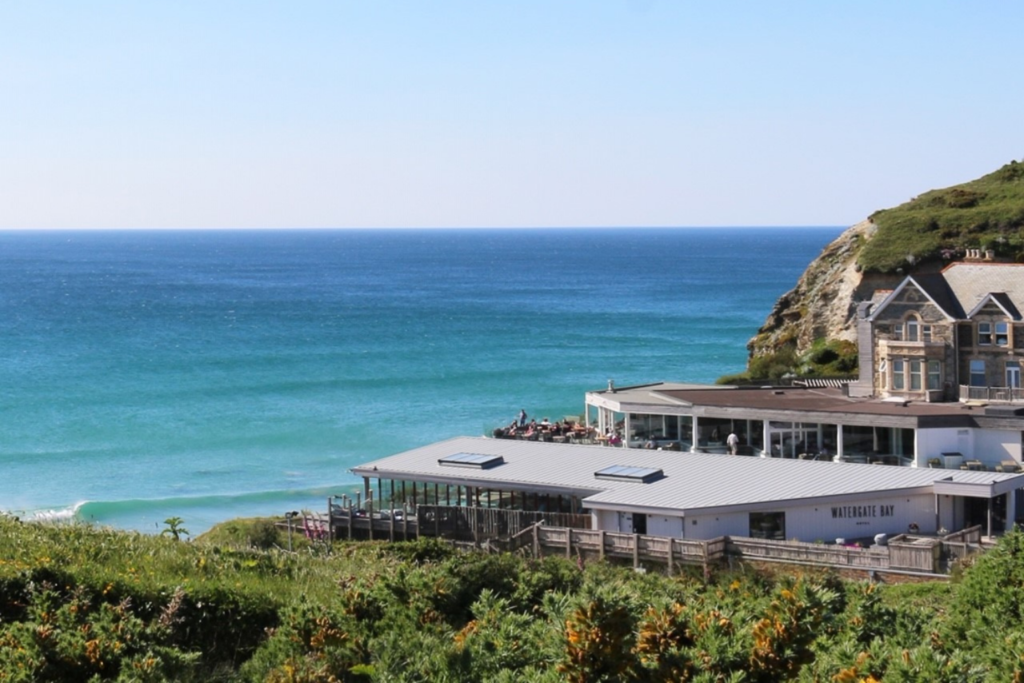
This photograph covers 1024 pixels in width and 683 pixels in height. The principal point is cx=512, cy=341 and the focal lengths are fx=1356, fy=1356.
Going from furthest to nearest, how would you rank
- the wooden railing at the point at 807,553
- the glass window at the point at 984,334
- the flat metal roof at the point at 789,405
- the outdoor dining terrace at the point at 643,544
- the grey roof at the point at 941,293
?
the grey roof at the point at 941,293 → the glass window at the point at 984,334 → the flat metal roof at the point at 789,405 → the wooden railing at the point at 807,553 → the outdoor dining terrace at the point at 643,544

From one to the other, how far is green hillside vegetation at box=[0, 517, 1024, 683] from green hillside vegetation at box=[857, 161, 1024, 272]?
5169 centimetres

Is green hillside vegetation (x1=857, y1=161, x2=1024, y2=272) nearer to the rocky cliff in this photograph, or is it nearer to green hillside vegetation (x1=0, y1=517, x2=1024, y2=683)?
the rocky cliff

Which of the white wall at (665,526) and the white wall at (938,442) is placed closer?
the white wall at (665,526)

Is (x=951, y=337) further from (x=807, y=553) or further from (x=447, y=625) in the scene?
(x=447, y=625)

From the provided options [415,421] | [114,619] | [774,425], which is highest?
[114,619]

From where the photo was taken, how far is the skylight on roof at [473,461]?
3922 centimetres

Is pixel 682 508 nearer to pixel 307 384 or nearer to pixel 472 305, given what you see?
pixel 307 384

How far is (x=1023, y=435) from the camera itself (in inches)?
1521

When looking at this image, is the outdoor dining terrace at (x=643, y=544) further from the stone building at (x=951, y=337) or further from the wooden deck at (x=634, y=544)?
the stone building at (x=951, y=337)

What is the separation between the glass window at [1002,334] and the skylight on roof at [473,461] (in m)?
15.8

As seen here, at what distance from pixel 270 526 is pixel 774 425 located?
1566 cm

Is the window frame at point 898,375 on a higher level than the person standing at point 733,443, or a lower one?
higher

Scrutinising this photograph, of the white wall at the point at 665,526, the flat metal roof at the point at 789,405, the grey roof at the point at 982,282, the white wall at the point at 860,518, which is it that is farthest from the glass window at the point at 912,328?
the white wall at the point at 665,526

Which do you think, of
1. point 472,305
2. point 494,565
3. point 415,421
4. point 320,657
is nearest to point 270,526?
point 494,565
